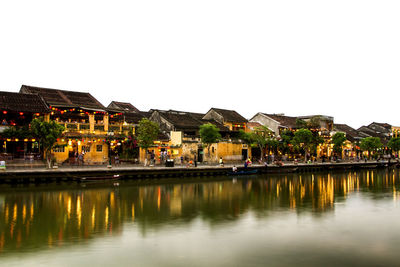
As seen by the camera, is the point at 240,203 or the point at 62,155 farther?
the point at 62,155

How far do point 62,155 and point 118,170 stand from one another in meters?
8.26

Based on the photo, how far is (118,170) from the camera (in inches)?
1353

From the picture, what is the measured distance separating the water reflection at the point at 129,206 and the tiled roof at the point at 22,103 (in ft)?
36.0

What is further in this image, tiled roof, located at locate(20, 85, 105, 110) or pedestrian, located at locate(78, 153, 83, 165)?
tiled roof, located at locate(20, 85, 105, 110)

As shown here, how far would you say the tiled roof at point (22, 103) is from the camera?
3491 cm

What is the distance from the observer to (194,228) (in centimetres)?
1616

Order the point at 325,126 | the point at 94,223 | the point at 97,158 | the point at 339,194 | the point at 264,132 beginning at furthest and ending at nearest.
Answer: the point at 325,126 < the point at 264,132 < the point at 97,158 < the point at 339,194 < the point at 94,223

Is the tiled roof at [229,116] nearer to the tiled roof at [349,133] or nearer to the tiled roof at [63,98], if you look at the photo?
the tiled roof at [63,98]

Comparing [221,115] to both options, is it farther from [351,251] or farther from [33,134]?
[351,251]

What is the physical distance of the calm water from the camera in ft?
38.9

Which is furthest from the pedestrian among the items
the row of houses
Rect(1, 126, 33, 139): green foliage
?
Rect(1, 126, 33, 139): green foliage

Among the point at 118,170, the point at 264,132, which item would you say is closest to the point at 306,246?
the point at 118,170

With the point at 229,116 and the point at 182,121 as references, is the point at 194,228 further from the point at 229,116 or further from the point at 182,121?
the point at 229,116

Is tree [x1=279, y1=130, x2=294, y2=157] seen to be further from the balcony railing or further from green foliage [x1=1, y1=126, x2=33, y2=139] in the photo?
green foliage [x1=1, y1=126, x2=33, y2=139]
